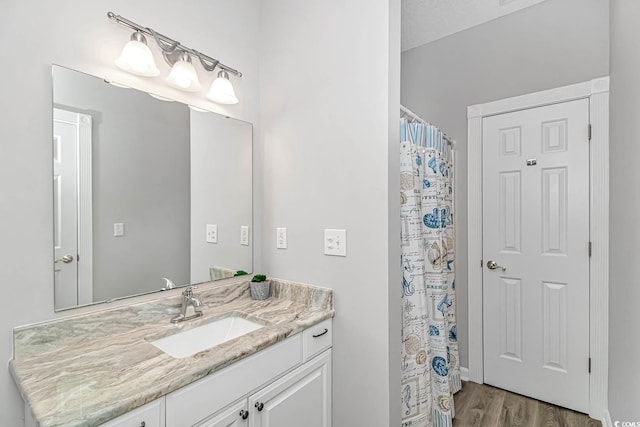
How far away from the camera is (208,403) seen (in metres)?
0.98

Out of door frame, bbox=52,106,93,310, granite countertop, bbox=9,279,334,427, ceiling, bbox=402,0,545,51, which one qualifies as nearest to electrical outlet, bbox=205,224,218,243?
granite countertop, bbox=9,279,334,427

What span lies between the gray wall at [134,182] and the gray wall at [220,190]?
5 centimetres

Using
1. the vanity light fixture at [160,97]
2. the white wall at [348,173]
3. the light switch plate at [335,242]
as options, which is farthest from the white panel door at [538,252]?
the vanity light fixture at [160,97]

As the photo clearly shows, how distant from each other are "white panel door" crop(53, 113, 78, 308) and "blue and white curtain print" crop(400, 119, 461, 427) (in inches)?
58.6

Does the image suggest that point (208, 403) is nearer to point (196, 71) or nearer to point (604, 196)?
point (196, 71)

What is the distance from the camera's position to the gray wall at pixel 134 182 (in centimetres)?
121

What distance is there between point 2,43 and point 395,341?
73.3 inches

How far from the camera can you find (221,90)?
158 centimetres

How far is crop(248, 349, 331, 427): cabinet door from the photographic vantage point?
1.16 m

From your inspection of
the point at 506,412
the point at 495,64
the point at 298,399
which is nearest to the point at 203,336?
the point at 298,399

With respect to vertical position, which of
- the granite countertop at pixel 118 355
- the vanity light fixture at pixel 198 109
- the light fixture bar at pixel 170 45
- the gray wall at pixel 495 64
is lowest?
the granite countertop at pixel 118 355

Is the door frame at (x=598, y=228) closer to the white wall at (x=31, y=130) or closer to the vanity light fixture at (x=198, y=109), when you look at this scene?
the vanity light fixture at (x=198, y=109)

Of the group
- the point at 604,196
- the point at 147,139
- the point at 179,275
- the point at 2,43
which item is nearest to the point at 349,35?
the point at 147,139

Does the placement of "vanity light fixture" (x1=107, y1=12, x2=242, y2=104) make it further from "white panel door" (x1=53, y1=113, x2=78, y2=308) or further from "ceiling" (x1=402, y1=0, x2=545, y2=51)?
"ceiling" (x1=402, y1=0, x2=545, y2=51)
